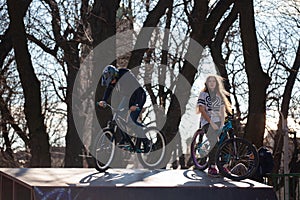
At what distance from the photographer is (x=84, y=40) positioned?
20156mm

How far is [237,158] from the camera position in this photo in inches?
482

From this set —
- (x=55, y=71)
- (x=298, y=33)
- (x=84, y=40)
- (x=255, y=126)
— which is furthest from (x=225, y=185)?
(x=298, y=33)

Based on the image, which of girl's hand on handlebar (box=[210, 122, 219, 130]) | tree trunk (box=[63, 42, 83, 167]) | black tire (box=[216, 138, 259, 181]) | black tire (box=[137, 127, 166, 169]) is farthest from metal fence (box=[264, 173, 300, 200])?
tree trunk (box=[63, 42, 83, 167])

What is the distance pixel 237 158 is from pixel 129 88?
2016 millimetres

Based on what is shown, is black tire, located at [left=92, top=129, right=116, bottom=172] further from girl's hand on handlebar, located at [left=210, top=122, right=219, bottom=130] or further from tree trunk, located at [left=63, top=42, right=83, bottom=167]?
tree trunk, located at [left=63, top=42, right=83, bottom=167]

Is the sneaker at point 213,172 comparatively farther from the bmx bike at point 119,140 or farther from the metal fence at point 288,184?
the metal fence at point 288,184

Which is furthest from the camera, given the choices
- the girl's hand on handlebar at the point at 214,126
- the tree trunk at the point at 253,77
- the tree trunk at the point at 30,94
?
the tree trunk at the point at 253,77

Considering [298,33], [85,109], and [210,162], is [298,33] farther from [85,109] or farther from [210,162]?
[210,162]

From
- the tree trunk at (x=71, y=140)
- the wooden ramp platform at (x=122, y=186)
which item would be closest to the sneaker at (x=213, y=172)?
the wooden ramp platform at (x=122, y=186)

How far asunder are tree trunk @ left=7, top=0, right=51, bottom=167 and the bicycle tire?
504 cm

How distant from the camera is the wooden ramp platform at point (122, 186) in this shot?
9875 millimetres

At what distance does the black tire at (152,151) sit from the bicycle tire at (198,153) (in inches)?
25.2

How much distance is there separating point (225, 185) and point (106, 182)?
1724mm

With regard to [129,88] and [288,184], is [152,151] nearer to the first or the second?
[129,88]
